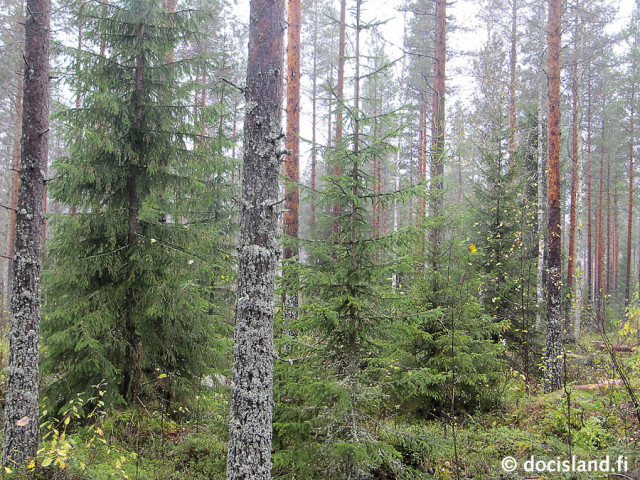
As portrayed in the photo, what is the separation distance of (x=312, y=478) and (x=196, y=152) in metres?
5.93

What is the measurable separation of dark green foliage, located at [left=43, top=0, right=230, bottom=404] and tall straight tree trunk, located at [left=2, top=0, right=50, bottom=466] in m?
1.21

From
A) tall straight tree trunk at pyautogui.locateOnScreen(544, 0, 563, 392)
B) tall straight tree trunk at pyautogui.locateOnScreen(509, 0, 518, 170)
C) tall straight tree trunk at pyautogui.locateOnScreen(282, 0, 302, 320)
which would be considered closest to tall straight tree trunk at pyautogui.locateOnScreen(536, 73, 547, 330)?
tall straight tree trunk at pyautogui.locateOnScreen(509, 0, 518, 170)

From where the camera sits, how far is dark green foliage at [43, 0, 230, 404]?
6.84 meters

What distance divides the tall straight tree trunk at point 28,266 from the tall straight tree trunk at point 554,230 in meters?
10.1

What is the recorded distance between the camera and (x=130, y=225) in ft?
24.1

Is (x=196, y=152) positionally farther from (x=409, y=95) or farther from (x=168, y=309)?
(x=409, y=95)

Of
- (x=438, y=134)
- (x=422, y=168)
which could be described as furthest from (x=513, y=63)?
(x=438, y=134)

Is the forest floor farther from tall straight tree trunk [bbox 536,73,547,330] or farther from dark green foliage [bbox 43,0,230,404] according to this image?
tall straight tree trunk [bbox 536,73,547,330]

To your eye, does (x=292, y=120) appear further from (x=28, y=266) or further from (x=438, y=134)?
(x=28, y=266)

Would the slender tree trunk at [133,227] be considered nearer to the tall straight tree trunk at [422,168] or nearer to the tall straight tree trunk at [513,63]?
the tall straight tree trunk at [422,168]

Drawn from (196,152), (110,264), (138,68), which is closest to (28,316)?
(110,264)

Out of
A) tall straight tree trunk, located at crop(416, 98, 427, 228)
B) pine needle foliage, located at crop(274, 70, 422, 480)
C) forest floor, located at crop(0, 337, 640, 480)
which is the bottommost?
forest floor, located at crop(0, 337, 640, 480)

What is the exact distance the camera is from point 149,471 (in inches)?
215

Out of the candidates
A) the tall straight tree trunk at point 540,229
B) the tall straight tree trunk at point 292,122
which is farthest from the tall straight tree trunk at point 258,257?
the tall straight tree trunk at point 540,229
